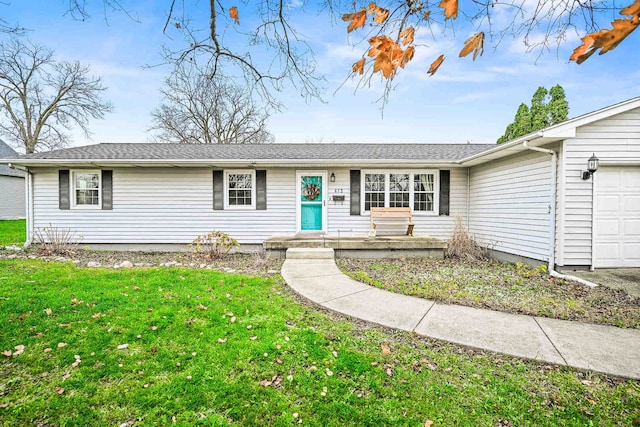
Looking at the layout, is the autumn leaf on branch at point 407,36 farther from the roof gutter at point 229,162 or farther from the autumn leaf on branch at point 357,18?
the roof gutter at point 229,162

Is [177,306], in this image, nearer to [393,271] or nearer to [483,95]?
[393,271]

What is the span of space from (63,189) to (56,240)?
59.8 inches

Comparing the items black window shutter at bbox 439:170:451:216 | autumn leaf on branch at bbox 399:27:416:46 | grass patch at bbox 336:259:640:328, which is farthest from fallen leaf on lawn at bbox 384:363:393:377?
black window shutter at bbox 439:170:451:216

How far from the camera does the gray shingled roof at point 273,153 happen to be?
8172mm

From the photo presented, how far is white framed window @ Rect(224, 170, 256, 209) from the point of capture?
860cm

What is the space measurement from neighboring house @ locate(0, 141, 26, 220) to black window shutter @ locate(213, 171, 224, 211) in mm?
18760

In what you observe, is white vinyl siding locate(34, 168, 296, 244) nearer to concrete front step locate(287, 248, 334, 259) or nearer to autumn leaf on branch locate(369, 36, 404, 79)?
concrete front step locate(287, 248, 334, 259)

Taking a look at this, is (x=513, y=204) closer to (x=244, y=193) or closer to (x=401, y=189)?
(x=401, y=189)

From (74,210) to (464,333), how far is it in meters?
10.4

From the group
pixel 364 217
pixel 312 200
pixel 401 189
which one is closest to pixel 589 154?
pixel 401 189

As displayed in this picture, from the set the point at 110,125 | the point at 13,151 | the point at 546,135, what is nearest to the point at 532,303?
the point at 546,135

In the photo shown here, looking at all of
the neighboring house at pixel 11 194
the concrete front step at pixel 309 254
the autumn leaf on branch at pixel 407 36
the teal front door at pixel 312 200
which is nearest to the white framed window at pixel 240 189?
the teal front door at pixel 312 200

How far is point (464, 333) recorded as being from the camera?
3027 millimetres

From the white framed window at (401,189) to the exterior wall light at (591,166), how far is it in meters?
3.49
